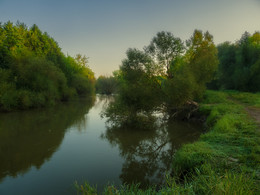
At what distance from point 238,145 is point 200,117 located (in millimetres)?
10796

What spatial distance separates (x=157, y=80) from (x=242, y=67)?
77.3ft

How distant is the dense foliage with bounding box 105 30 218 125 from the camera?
14.0 m

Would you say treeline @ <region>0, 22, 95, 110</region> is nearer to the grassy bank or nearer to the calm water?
the calm water

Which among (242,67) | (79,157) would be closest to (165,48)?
(79,157)

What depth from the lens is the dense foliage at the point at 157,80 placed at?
45.9ft

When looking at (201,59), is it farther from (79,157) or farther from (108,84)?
(108,84)

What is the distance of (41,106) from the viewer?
2669 centimetres

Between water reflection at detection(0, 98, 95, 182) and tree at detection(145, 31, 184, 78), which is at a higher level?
tree at detection(145, 31, 184, 78)

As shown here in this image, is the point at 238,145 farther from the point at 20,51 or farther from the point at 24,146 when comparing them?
the point at 20,51

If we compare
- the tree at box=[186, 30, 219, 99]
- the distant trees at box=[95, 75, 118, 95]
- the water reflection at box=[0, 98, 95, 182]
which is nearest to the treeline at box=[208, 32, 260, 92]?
the tree at box=[186, 30, 219, 99]

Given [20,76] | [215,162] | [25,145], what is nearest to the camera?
[215,162]

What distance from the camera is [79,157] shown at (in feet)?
28.3

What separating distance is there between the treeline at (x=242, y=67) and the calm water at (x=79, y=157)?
22488mm

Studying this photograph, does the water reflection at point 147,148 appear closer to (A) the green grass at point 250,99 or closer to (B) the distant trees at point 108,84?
(A) the green grass at point 250,99
